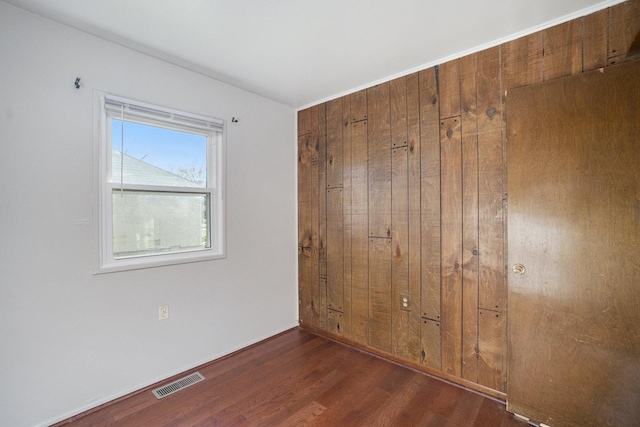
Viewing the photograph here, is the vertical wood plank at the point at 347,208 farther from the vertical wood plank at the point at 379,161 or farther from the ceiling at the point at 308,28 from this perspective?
the ceiling at the point at 308,28

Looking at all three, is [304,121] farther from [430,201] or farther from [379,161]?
[430,201]

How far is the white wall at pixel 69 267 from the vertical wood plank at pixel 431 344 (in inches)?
70.1

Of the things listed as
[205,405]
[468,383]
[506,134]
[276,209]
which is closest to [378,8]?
[506,134]

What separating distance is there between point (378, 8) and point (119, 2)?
1476mm

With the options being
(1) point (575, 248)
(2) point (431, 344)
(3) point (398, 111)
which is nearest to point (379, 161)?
(3) point (398, 111)

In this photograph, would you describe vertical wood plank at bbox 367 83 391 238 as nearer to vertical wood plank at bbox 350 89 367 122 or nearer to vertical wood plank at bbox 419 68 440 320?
vertical wood plank at bbox 350 89 367 122

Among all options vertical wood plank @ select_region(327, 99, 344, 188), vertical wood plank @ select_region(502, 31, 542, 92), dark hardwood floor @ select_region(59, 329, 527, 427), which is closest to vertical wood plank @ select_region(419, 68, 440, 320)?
vertical wood plank @ select_region(502, 31, 542, 92)

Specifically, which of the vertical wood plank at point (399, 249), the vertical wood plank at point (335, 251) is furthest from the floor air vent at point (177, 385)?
the vertical wood plank at point (399, 249)

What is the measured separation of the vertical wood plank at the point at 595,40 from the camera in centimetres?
164

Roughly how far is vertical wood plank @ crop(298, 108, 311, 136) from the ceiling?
73 centimetres

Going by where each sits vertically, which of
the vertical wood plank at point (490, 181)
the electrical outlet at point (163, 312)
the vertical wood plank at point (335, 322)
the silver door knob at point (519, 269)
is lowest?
the vertical wood plank at point (335, 322)

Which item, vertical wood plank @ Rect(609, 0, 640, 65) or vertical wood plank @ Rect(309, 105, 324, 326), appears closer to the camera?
vertical wood plank @ Rect(609, 0, 640, 65)

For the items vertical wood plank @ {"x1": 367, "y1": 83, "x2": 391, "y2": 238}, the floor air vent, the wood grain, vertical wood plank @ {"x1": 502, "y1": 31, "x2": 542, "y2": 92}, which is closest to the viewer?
vertical wood plank @ {"x1": 502, "y1": 31, "x2": 542, "y2": 92}

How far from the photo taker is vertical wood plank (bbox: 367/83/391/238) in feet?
8.27
